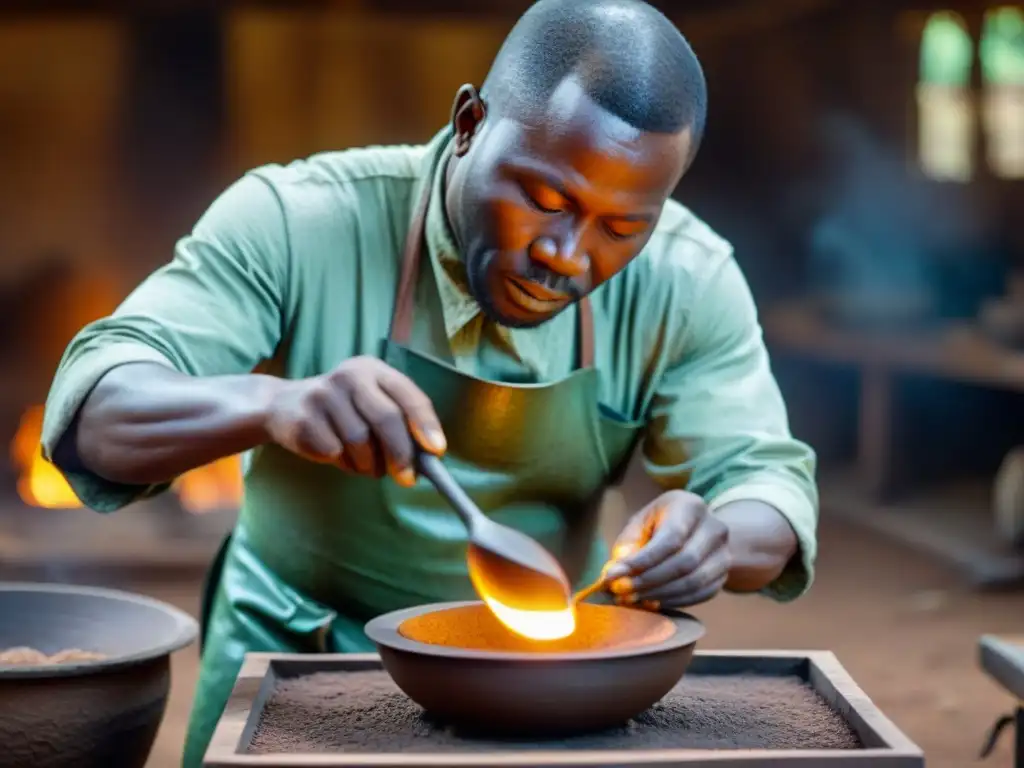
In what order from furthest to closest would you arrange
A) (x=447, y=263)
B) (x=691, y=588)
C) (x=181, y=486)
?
(x=181, y=486) → (x=447, y=263) → (x=691, y=588)

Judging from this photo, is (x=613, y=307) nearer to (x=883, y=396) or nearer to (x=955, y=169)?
(x=883, y=396)

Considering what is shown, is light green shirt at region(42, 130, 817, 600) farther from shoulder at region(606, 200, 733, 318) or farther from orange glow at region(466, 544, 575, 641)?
orange glow at region(466, 544, 575, 641)

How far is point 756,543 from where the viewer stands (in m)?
2.07

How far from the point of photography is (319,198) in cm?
226

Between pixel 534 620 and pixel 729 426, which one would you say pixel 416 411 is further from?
pixel 729 426

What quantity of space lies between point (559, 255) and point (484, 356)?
0.37 metres

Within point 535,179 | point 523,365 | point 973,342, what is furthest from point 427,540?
point 973,342

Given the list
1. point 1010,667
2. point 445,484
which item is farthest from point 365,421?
point 1010,667

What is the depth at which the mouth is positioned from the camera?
201cm

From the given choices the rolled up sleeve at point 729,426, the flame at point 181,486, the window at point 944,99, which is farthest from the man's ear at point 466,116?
the window at point 944,99

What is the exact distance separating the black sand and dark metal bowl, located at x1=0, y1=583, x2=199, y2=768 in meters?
0.19

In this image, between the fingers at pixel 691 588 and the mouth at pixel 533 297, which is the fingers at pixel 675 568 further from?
the mouth at pixel 533 297

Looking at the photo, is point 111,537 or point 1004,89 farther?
point 1004,89

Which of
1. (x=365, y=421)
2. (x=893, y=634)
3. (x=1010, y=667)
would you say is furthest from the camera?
(x=893, y=634)
